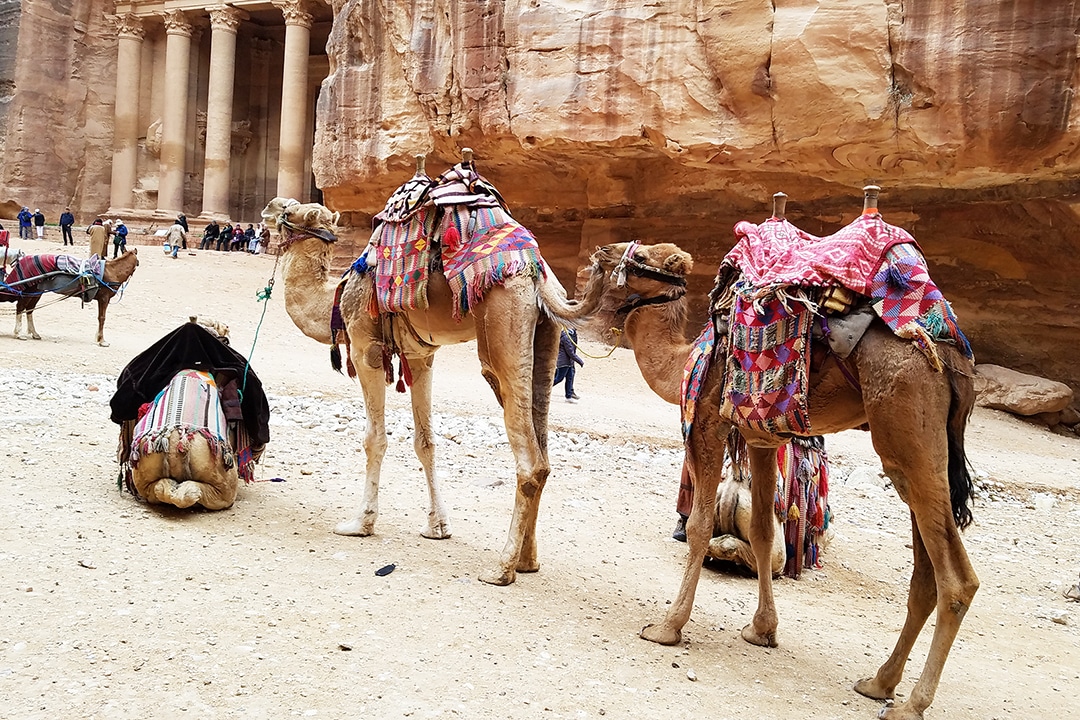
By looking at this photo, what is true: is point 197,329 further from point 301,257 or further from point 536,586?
point 536,586

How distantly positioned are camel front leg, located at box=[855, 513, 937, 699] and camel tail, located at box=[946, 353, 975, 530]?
211 mm

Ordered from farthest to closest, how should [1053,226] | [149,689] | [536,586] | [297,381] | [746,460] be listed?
[1053,226], [297,381], [746,460], [536,586], [149,689]

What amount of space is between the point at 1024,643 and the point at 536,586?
3.03 metres

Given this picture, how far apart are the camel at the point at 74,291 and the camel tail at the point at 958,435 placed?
47.7 ft

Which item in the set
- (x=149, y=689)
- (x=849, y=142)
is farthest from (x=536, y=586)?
(x=849, y=142)

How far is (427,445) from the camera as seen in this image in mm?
6273

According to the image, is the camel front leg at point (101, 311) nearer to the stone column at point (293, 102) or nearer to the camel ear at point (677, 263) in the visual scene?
the camel ear at point (677, 263)

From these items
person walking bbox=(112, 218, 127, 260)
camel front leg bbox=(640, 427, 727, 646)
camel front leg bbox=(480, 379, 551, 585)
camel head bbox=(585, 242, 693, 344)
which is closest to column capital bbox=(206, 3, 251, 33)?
person walking bbox=(112, 218, 127, 260)

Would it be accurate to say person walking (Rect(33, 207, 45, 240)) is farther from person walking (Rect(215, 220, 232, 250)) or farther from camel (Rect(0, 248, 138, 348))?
camel (Rect(0, 248, 138, 348))

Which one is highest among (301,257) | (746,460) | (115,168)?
(115,168)

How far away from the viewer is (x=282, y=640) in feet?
13.1

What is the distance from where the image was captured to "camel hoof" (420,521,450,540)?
6125mm

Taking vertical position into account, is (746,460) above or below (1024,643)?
above

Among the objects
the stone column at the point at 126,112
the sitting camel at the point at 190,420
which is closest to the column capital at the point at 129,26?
the stone column at the point at 126,112
